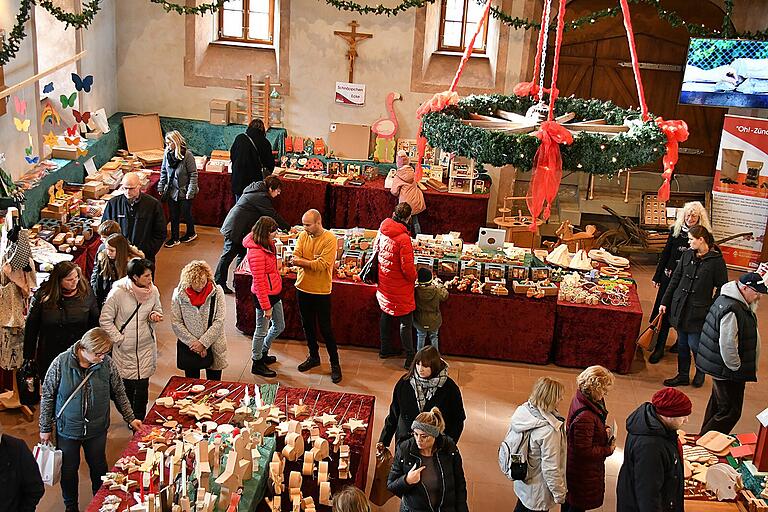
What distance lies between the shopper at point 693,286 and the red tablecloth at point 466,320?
3.20ft

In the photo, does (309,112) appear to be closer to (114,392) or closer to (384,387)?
(384,387)

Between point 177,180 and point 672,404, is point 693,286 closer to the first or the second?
point 672,404

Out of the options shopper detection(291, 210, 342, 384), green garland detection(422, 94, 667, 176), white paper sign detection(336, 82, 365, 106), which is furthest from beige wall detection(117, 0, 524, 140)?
green garland detection(422, 94, 667, 176)

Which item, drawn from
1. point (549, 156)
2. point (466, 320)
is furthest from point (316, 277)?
point (549, 156)

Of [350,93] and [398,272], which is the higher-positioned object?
[350,93]

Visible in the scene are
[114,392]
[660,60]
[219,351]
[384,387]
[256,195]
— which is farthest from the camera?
[660,60]

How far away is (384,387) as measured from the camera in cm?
730

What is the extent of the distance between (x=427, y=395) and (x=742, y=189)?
6.54 metres

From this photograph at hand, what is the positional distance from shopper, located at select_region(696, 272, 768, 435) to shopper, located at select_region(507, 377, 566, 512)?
6.45 ft

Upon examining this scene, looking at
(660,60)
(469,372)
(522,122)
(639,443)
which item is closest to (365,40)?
(660,60)

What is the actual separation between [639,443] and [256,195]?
459 centimetres

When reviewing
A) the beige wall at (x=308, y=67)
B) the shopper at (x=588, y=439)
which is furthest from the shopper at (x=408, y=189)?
the shopper at (x=588, y=439)

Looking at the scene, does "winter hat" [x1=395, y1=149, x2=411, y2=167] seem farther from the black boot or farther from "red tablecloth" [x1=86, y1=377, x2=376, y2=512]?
"red tablecloth" [x1=86, y1=377, x2=376, y2=512]

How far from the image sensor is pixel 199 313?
237 inches
